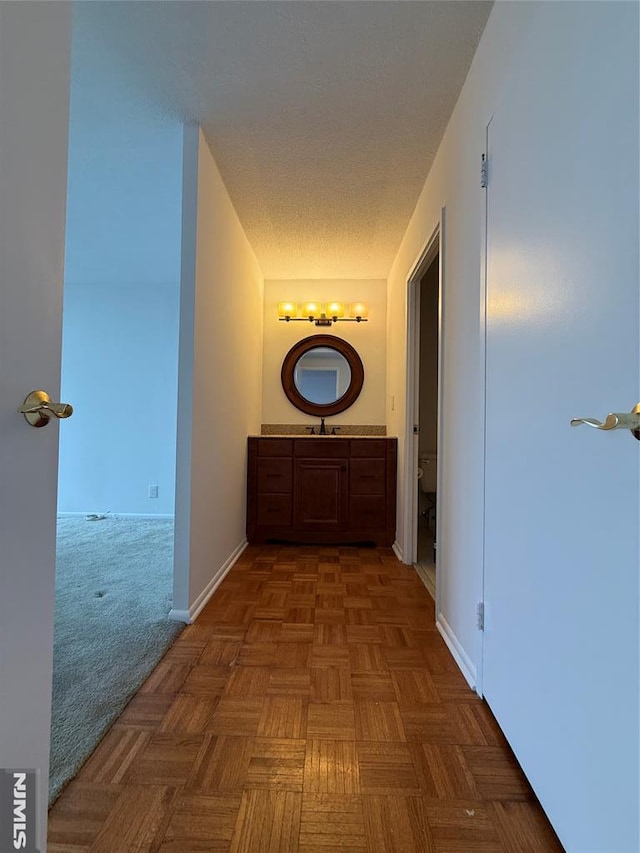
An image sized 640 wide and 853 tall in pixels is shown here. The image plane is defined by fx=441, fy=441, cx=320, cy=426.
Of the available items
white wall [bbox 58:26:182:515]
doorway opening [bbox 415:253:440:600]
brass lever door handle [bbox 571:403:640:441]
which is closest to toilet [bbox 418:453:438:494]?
doorway opening [bbox 415:253:440:600]

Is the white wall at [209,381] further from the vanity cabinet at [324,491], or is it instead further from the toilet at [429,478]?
the toilet at [429,478]

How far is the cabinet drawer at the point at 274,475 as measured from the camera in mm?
3424

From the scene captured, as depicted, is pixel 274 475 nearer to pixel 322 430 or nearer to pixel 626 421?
pixel 322 430

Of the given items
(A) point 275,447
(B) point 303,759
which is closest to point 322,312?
(A) point 275,447

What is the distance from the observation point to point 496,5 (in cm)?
143

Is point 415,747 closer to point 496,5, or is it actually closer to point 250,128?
point 496,5

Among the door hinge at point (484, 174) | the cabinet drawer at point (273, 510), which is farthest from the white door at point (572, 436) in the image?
the cabinet drawer at point (273, 510)

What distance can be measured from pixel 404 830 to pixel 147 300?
445 centimetres

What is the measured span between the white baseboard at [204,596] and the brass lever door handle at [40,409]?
152 cm

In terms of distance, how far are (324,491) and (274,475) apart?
1.34ft

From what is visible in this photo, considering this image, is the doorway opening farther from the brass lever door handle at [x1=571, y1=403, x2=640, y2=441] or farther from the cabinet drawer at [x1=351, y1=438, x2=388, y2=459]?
the brass lever door handle at [x1=571, y1=403, x2=640, y2=441]

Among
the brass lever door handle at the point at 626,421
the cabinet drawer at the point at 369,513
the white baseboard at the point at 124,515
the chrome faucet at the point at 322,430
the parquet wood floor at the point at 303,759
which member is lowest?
the parquet wood floor at the point at 303,759

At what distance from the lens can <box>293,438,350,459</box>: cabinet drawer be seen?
11.3 feet

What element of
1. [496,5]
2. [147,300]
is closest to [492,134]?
[496,5]
